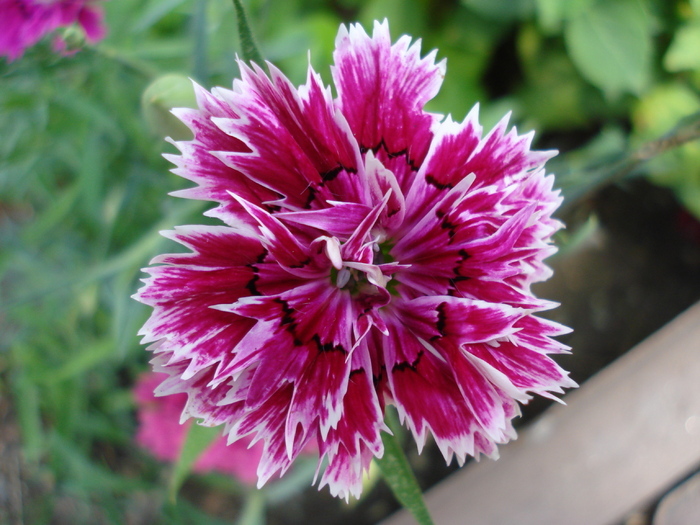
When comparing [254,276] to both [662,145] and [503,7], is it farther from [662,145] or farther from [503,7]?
[503,7]

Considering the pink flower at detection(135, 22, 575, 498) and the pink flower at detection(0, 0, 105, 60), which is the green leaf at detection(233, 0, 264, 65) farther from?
the pink flower at detection(0, 0, 105, 60)

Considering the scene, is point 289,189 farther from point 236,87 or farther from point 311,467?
point 311,467

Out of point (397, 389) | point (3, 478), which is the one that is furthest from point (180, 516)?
point (397, 389)

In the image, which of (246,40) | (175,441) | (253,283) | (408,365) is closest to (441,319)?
(408,365)

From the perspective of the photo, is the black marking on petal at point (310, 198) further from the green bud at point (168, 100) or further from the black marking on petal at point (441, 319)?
the green bud at point (168, 100)

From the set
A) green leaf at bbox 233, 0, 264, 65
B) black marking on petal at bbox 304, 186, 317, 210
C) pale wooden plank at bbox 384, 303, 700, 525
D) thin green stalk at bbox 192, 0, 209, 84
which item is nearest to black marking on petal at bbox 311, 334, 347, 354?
black marking on petal at bbox 304, 186, 317, 210

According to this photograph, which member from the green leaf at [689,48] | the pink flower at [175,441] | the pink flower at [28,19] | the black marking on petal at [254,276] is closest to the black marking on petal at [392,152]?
the black marking on petal at [254,276]
